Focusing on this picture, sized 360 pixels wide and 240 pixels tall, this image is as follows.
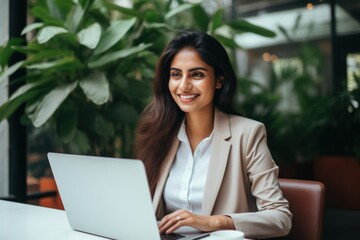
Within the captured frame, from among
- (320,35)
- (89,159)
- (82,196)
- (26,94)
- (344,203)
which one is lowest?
(344,203)

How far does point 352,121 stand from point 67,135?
1.90 metres

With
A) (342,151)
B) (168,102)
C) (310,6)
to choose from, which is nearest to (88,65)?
(168,102)

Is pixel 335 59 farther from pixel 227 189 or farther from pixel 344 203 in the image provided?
pixel 227 189

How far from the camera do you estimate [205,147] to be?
2080 mm

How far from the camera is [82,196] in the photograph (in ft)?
4.84

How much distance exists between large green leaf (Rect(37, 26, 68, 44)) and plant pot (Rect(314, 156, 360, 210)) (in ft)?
6.64

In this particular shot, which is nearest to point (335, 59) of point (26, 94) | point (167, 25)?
point (167, 25)

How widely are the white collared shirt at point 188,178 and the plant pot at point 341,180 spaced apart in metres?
1.49

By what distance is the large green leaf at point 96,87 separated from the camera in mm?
2668

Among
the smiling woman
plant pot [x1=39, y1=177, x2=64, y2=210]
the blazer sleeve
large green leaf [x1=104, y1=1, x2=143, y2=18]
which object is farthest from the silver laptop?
plant pot [x1=39, y1=177, x2=64, y2=210]

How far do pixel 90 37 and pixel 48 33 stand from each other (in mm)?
241

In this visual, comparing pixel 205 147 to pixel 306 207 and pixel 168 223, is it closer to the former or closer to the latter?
pixel 306 207

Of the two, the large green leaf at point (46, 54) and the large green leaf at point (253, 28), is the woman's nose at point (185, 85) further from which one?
the large green leaf at point (253, 28)

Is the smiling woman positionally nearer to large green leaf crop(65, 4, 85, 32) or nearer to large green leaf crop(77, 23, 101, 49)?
large green leaf crop(77, 23, 101, 49)
